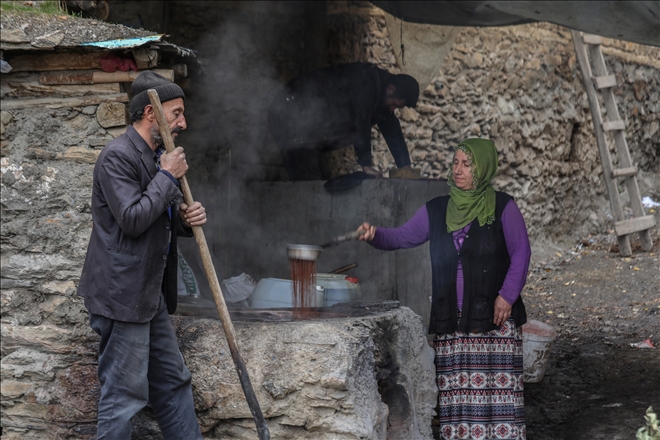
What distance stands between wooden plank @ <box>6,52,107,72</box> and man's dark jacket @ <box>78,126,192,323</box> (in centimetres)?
87

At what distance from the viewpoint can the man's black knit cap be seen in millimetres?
2949

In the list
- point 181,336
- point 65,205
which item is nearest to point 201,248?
point 181,336

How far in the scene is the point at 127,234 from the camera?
282 cm

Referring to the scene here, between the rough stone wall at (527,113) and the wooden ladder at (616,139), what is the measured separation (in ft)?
1.17

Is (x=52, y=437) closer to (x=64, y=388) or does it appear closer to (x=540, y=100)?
(x=64, y=388)

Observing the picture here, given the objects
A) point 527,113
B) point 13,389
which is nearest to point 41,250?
point 13,389

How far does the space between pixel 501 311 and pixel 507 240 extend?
Answer: 36 cm

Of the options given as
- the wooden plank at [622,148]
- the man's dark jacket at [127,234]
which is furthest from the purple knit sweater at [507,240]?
the wooden plank at [622,148]

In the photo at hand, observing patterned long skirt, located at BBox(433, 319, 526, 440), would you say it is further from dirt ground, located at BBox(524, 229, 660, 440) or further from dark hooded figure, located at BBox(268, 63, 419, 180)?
dark hooded figure, located at BBox(268, 63, 419, 180)

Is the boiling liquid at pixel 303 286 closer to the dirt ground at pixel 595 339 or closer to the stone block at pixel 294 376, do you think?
the stone block at pixel 294 376

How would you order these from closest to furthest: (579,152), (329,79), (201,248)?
(201,248)
(329,79)
(579,152)

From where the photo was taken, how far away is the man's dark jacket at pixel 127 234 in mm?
2773

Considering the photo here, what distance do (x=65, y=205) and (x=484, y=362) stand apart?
2.25 m

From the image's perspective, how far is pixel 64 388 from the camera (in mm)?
3559
